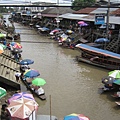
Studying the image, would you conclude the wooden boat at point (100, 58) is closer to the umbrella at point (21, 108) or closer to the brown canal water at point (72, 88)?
the brown canal water at point (72, 88)

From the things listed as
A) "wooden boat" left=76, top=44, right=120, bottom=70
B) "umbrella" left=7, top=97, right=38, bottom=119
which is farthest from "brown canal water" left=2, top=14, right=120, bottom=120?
"umbrella" left=7, top=97, right=38, bottom=119

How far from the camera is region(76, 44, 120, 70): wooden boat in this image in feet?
58.9

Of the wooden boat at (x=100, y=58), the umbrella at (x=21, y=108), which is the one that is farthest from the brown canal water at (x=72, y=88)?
the umbrella at (x=21, y=108)

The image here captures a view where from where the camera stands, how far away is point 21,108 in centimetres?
937

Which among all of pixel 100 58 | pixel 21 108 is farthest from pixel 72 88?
pixel 21 108

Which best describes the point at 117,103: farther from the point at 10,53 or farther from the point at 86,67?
the point at 10,53

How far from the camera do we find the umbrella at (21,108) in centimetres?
916

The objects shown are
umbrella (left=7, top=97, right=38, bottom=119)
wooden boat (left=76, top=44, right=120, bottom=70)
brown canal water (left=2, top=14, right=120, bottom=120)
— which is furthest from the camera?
wooden boat (left=76, top=44, right=120, bottom=70)

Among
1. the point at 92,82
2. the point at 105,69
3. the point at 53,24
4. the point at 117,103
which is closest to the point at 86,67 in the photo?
the point at 105,69

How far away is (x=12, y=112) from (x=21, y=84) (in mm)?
5400

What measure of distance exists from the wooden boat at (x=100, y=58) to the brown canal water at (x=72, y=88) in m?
0.50

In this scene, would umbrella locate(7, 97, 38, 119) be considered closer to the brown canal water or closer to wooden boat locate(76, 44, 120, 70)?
the brown canal water

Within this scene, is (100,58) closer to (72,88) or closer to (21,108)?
(72,88)

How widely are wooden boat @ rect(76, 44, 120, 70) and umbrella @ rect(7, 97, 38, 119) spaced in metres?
9.92
